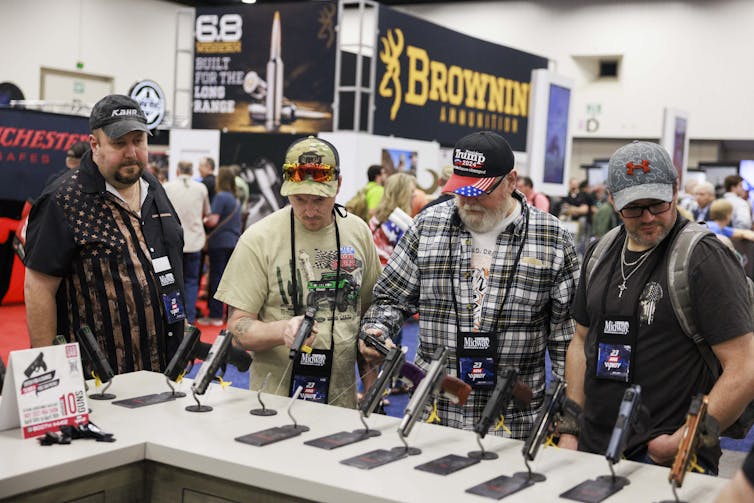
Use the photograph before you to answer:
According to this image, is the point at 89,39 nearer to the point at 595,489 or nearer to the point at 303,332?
the point at 303,332

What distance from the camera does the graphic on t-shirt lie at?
2309 mm

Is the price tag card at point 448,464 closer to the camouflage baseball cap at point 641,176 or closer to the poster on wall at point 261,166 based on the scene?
the camouflage baseball cap at point 641,176

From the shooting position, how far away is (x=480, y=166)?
2.85 m

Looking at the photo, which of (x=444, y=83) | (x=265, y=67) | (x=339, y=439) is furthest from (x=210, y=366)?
(x=444, y=83)

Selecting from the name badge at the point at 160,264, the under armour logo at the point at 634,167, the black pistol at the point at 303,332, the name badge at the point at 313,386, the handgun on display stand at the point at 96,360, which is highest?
the under armour logo at the point at 634,167

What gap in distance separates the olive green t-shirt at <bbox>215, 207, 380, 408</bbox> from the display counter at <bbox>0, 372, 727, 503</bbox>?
527 mm

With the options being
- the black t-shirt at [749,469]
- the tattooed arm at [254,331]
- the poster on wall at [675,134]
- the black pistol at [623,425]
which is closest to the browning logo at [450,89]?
the poster on wall at [675,134]

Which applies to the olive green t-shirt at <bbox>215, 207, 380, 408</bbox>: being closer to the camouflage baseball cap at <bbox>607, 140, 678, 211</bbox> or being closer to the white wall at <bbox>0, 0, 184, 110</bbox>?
the camouflage baseball cap at <bbox>607, 140, 678, 211</bbox>

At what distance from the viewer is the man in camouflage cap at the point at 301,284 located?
2.89 metres

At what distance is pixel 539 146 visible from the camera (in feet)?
28.7

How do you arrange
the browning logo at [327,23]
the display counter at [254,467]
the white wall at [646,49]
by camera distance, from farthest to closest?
the white wall at [646,49]
the browning logo at [327,23]
the display counter at [254,467]

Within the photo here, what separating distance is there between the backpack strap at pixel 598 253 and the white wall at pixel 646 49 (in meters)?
19.2

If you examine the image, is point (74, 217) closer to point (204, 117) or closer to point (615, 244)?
point (615, 244)

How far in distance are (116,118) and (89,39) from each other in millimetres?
17488
